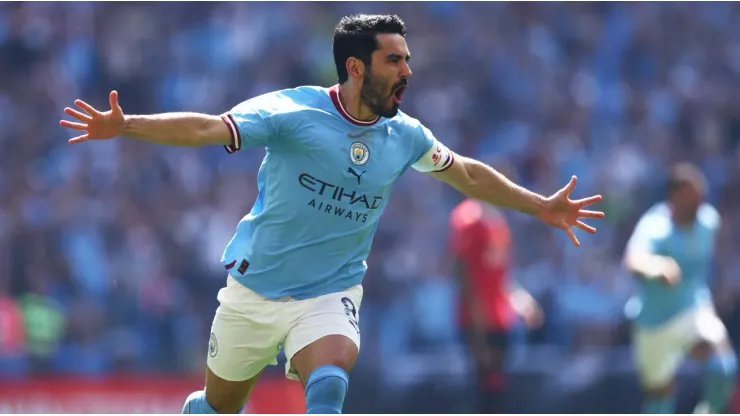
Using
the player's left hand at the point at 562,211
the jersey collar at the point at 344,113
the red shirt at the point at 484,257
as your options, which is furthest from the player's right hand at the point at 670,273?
the jersey collar at the point at 344,113

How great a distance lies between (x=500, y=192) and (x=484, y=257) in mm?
5332

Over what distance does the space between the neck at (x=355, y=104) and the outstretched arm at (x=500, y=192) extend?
660 millimetres

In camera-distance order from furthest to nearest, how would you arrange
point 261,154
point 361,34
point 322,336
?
point 261,154 → point 361,34 → point 322,336

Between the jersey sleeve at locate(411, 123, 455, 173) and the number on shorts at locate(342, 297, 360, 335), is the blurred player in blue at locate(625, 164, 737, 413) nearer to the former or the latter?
the jersey sleeve at locate(411, 123, 455, 173)

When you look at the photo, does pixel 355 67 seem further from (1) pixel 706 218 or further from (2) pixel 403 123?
(1) pixel 706 218

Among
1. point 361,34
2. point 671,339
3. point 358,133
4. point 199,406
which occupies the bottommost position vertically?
point 199,406

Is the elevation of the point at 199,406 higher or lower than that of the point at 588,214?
lower

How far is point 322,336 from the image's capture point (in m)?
6.39

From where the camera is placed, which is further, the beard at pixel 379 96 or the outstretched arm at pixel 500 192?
the outstretched arm at pixel 500 192

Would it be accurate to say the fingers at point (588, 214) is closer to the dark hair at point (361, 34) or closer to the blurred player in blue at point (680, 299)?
the dark hair at point (361, 34)

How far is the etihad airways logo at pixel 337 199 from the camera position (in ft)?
21.1

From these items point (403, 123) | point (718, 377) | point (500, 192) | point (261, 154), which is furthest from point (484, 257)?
point (403, 123)

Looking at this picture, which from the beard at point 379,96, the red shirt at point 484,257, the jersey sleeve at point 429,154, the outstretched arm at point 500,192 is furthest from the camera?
the red shirt at point 484,257

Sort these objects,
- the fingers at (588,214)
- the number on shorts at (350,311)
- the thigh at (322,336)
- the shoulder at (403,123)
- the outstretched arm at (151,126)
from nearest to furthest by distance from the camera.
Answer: the outstretched arm at (151,126) < the thigh at (322,336) < the number on shorts at (350,311) < the shoulder at (403,123) < the fingers at (588,214)
